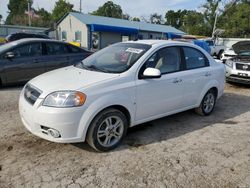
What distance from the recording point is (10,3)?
278 feet

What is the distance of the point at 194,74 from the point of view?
5.04 meters

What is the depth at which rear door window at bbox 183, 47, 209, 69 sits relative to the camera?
5.03 meters

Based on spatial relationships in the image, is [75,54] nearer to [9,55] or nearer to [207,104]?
[9,55]

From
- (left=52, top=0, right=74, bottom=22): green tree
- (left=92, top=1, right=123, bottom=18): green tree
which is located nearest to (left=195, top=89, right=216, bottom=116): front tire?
(left=52, top=0, right=74, bottom=22): green tree

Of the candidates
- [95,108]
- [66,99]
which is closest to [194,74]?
[95,108]

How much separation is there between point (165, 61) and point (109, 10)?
2941 inches

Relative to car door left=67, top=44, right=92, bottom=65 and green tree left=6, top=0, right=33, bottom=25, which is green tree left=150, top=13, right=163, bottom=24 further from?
car door left=67, top=44, right=92, bottom=65

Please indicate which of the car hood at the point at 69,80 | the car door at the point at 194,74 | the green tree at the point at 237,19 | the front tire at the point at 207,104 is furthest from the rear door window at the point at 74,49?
the green tree at the point at 237,19

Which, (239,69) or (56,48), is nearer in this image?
(56,48)

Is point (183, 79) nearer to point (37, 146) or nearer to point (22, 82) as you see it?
point (37, 146)

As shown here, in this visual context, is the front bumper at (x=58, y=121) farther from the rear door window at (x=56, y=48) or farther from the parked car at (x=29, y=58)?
the rear door window at (x=56, y=48)

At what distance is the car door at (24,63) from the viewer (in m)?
7.25

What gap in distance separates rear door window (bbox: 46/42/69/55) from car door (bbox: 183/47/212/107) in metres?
4.50

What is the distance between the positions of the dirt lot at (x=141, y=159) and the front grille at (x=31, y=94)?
720 mm
